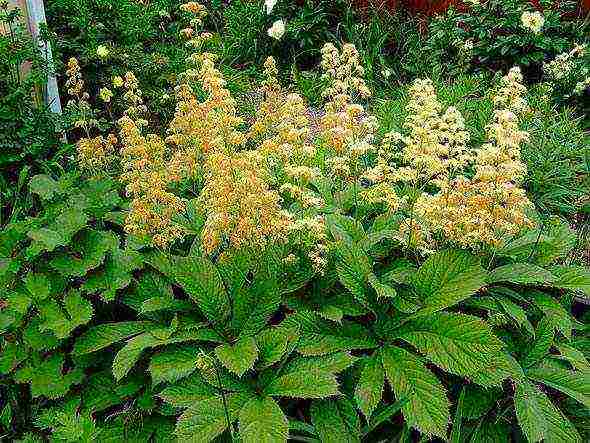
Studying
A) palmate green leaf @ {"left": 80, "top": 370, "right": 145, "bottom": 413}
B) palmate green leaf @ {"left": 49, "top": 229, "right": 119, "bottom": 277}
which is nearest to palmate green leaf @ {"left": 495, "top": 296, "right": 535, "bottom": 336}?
palmate green leaf @ {"left": 80, "top": 370, "right": 145, "bottom": 413}

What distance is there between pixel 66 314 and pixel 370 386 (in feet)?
4.68

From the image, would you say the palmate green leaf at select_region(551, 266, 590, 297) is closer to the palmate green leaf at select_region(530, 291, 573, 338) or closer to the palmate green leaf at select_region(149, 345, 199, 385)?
the palmate green leaf at select_region(530, 291, 573, 338)

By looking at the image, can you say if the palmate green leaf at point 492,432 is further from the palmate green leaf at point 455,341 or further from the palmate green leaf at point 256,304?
the palmate green leaf at point 256,304

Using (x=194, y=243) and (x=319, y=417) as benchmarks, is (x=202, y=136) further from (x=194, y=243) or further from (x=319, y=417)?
(x=319, y=417)

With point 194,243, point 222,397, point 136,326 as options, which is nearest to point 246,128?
point 194,243

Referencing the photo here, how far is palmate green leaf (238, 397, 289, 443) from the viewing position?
Result: 2.62 metres

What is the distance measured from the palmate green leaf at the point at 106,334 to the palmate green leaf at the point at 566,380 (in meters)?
1.77

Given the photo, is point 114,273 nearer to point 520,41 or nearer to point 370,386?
point 370,386

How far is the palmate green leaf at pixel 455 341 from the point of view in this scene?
109 inches

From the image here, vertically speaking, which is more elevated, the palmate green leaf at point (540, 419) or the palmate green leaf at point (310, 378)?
the palmate green leaf at point (310, 378)

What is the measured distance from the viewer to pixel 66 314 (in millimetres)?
3182

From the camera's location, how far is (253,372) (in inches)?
119

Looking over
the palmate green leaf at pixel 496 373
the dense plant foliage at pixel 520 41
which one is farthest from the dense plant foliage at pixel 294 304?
the dense plant foliage at pixel 520 41

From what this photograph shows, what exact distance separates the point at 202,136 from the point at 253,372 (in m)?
1.14
